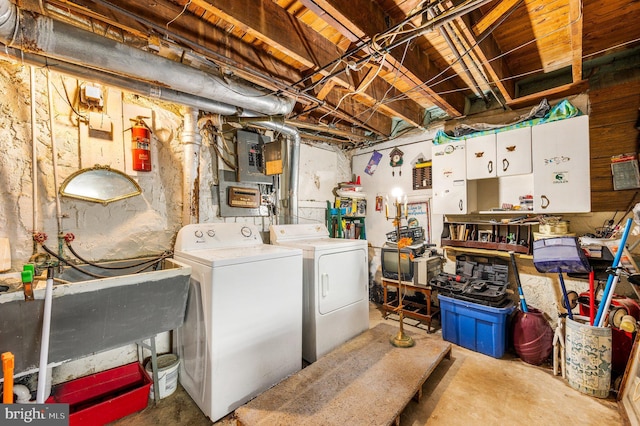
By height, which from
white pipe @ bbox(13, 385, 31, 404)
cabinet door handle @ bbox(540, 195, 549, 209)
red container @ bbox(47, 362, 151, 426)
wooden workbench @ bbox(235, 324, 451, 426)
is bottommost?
red container @ bbox(47, 362, 151, 426)

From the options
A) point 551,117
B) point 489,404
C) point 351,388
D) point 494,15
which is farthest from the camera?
point 551,117

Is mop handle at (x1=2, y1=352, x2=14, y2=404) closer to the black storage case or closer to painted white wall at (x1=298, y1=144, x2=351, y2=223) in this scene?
painted white wall at (x1=298, y1=144, x2=351, y2=223)

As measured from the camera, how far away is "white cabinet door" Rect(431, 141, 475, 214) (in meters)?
3.11

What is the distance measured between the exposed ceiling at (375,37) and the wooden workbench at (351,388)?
7.53 feet

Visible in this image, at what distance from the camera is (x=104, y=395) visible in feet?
6.71

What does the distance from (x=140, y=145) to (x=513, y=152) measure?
3695 mm


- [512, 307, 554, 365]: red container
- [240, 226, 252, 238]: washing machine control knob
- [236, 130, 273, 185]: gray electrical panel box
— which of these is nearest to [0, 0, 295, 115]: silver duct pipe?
[236, 130, 273, 185]: gray electrical panel box

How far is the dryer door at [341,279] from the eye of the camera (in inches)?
95.9

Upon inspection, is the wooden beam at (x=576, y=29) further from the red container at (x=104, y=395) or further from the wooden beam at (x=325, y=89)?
the red container at (x=104, y=395)

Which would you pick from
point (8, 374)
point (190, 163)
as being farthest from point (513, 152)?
point (8, 374)

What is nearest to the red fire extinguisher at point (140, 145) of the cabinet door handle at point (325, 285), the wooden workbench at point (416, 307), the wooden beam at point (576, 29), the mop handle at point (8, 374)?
the mop handle at point (8, 374)

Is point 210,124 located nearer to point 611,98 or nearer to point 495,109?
point 495,109

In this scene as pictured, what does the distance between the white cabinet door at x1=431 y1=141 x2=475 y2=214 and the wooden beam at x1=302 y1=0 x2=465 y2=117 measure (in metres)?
0.48

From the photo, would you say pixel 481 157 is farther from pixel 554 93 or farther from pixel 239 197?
pixel 239 197
